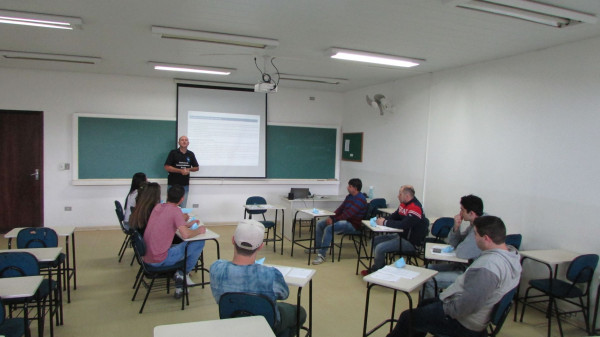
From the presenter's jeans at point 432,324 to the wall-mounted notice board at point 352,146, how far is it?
5239 millimetres

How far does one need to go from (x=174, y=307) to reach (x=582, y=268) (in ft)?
12.6

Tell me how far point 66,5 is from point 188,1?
44.6 inches

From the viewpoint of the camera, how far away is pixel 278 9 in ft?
10.7

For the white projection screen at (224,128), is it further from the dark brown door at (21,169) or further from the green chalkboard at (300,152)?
the dark brown door at (21,169)

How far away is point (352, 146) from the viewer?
8.04 m

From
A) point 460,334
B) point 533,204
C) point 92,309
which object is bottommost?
point 92,309

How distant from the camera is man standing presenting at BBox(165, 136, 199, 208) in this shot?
680 centimetres

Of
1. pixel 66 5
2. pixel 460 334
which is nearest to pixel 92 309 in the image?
pixel 66 5

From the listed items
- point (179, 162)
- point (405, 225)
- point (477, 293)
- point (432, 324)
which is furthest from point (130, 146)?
point (477, 293)

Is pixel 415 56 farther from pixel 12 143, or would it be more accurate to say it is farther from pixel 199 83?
pixel 12 143

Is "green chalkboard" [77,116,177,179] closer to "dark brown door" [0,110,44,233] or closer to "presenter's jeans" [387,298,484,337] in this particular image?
"dark brown door" [0,110,44,233]

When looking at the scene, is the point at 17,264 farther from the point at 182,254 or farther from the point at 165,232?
the point at 182,254

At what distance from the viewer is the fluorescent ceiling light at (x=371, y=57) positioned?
4.61m

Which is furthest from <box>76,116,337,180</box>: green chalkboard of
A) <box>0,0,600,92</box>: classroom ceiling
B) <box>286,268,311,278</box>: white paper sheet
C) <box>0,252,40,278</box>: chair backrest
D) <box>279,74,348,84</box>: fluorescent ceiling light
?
<box>286,268,311,278</box>: white paper sheet
